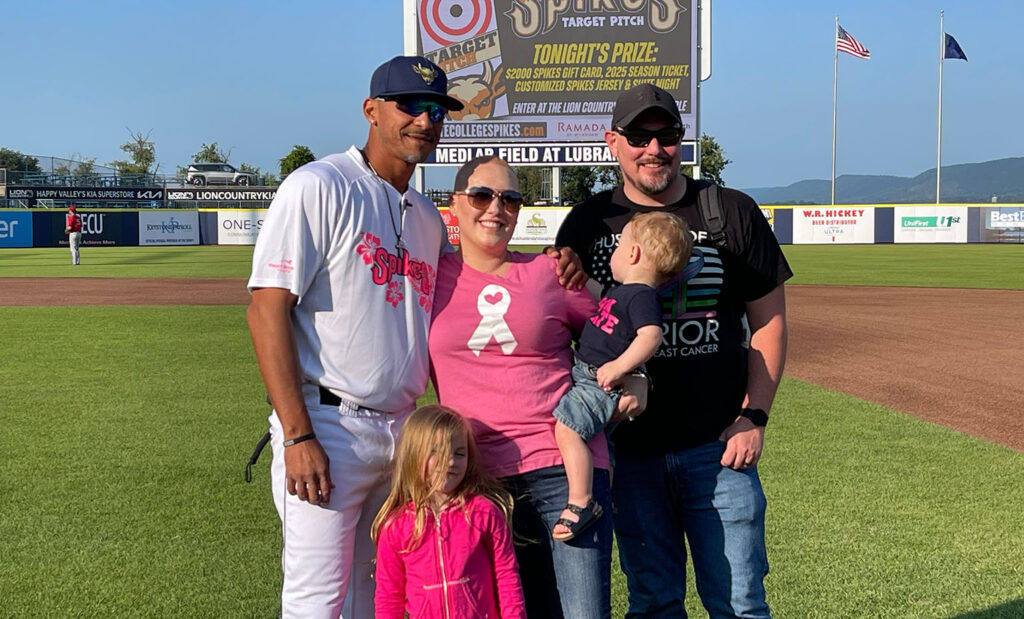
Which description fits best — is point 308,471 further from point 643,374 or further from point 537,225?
point 537,225

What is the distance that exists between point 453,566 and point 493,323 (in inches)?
28.2

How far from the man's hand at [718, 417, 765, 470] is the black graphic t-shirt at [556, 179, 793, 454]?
0.21ft

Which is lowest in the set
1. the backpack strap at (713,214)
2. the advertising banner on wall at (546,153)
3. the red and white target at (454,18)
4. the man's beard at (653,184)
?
the backpack strap at (713,214)

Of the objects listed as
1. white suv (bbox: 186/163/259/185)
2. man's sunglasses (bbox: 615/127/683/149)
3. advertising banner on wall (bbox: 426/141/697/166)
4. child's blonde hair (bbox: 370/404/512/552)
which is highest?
white suv (bbox: 186/163/259/185)

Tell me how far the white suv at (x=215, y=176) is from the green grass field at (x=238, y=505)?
5026cm

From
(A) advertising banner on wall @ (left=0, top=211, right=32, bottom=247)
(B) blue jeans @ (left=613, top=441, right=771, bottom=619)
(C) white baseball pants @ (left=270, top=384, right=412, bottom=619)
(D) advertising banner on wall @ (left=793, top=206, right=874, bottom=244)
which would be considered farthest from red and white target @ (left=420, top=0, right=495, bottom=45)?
(C) white baseball pants @ (left=270, top=384, right=412, bottom=619)

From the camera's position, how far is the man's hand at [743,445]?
9.89ft

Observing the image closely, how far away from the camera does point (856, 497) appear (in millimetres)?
5801

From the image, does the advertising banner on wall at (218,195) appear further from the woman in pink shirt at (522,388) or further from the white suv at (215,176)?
the woman in pink shirt at (522,388)

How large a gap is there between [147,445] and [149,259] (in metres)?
27.1

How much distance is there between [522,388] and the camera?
2789mm

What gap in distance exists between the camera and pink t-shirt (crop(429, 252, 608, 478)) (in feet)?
9.13

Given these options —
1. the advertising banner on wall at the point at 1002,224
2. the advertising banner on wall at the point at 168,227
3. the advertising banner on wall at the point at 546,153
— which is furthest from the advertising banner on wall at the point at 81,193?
the advertising banner on wall at the point at 1002,224

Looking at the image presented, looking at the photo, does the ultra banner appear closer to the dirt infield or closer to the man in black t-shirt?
the dirt infield
